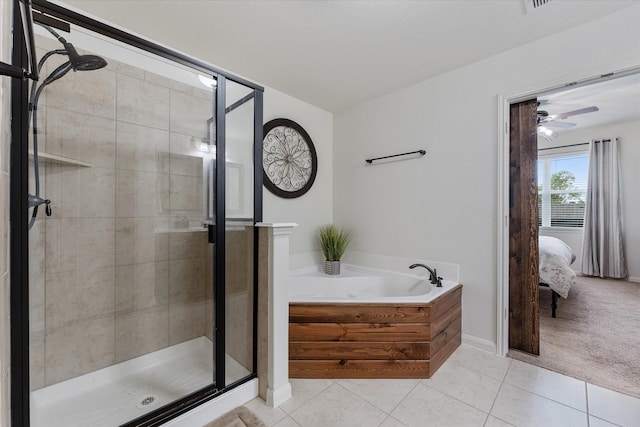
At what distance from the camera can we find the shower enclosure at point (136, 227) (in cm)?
137

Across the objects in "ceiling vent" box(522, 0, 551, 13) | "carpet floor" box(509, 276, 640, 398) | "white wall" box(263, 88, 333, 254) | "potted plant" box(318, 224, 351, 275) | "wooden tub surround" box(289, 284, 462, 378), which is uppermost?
"ceiling vent" box(522, 0, 551, 13)

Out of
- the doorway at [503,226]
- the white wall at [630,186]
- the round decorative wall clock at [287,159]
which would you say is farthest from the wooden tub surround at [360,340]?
the white wall at [630,186]

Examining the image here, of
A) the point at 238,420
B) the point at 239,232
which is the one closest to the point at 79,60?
the point at 239,232

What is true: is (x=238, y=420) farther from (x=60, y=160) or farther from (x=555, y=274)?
(x=555, y=274)

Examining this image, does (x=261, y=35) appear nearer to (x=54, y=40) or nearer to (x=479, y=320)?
(x=54, y=40)

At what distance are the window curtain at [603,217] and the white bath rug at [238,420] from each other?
17.2ft

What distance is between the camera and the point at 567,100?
10.1ft

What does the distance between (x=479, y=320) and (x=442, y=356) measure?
476 mm

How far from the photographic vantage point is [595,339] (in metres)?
2.27

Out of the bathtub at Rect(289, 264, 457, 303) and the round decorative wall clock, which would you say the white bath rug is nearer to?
the bathtub at Rect(289, 264, 457, 303)

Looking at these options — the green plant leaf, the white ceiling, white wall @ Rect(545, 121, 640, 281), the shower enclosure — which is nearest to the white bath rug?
the shower enclosure

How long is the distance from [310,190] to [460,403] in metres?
2.20

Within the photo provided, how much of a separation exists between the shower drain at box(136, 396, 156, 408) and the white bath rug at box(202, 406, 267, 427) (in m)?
0.35

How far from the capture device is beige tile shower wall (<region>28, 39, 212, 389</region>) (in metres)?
1.55
